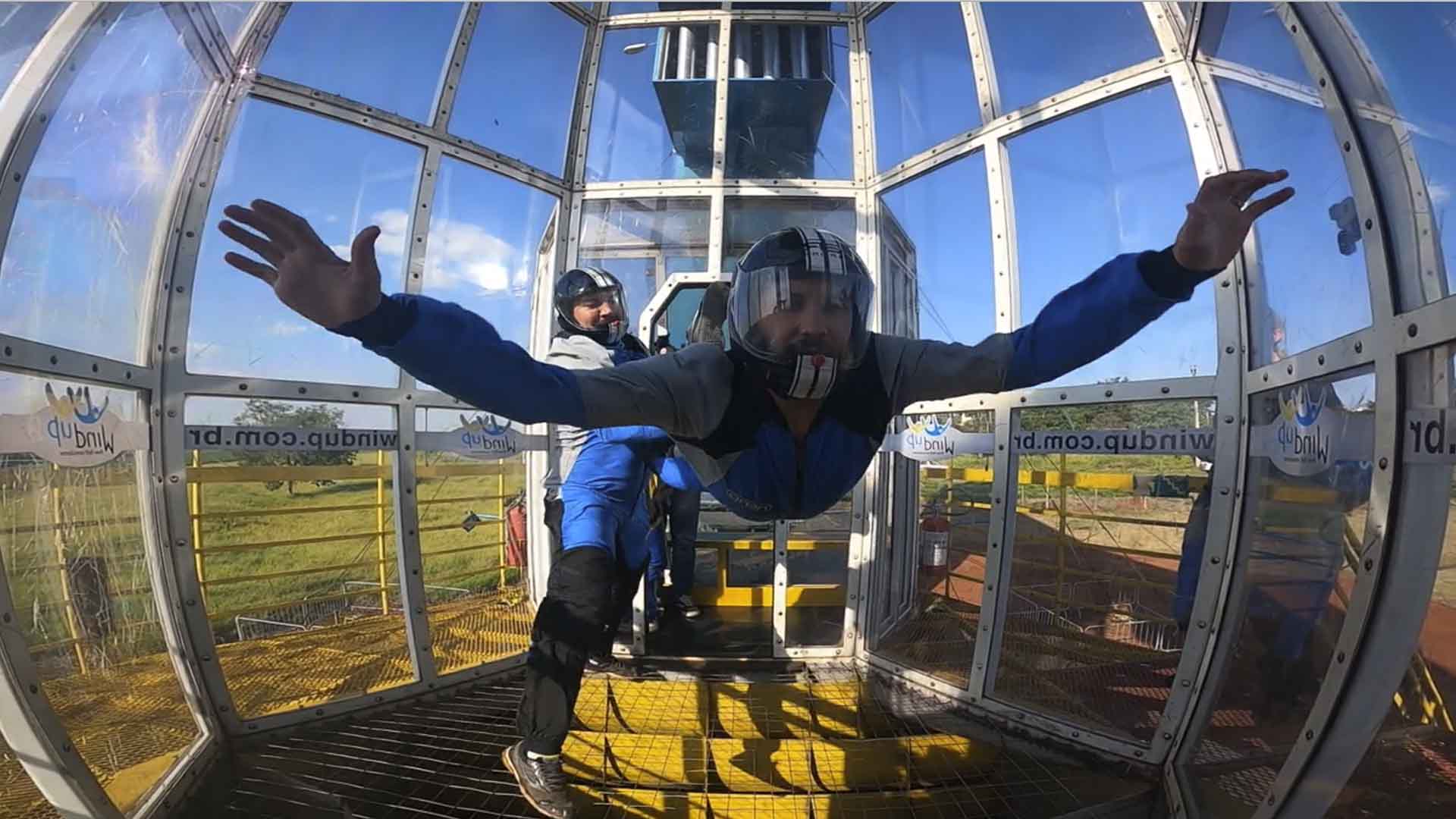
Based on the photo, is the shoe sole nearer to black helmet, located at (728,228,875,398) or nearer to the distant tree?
the distant tree

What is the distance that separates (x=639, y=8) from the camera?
352 cm

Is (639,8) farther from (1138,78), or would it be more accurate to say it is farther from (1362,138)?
(1362,138)

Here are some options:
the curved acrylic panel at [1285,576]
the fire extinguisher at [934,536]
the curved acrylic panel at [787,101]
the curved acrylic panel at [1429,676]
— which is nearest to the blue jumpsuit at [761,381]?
the curved acrylic panel at [1429,676]

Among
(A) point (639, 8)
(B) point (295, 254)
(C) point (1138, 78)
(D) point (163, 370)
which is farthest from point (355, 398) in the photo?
(C) point (1138, 78)

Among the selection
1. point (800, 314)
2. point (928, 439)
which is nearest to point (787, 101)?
point (928, 439)

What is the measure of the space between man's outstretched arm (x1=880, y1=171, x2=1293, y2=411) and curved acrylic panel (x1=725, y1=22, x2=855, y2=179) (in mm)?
2058

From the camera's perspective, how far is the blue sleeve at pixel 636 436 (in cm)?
244

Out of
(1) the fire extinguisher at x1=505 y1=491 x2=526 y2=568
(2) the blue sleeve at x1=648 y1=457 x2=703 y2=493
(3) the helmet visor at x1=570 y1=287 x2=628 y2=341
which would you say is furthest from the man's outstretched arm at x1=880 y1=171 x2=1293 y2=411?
(1) the fire extinguisher at x1=505 y1=491 x2=526 y2=568

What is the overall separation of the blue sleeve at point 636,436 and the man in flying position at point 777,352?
2.30ft

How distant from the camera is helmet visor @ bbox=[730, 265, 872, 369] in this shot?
4.62 feet

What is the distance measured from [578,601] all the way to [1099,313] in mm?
1635

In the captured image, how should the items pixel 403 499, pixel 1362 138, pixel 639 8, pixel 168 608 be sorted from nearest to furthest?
pixel 1362 138
pixel 168 608
pixel 403 499
pixel 639 8

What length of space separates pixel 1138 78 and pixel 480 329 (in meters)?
2.27

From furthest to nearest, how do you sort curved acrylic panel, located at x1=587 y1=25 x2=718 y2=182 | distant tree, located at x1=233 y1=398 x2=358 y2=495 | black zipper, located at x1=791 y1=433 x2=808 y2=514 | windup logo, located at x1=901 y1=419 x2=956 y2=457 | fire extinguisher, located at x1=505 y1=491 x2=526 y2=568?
curved acrylic panel, located at x1=587 y1=25 x2=718 y2=182 → fire extinguisher, located at x1=505 y1=491 x2=526 y2=568 → windup logo, located at x1=901 y1=419 x2=956 y2=457 → distant tree, located at x1=233 y1=398 x2=358 y2=495 → black zipper, located at x1=791 y1=433 x2=808 y2=514
